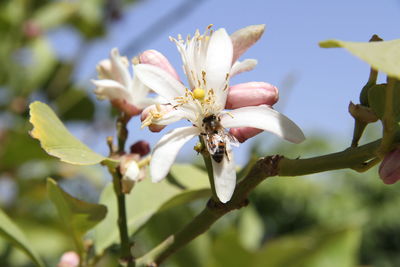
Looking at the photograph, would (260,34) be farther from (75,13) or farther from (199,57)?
(75,13)

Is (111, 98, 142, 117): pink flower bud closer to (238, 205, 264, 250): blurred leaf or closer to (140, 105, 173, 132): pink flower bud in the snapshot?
(140, 105, 173, 132): pink flower bud

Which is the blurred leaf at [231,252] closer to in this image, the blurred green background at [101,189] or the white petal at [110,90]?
the blurred green background at [101,189]

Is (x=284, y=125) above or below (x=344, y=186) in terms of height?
above

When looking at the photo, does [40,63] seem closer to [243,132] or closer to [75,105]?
[75,105]

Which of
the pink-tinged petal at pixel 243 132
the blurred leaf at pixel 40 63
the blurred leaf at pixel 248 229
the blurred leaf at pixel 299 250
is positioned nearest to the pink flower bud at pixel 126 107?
the pink-tinged petal at pixel 243 132

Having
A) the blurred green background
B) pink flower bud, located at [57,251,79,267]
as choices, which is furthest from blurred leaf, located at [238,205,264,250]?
pink flower bud, located at [57,251,79,267]

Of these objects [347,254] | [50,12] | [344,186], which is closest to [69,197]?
[347,254]

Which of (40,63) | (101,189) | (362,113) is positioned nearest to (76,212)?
(362,113)
